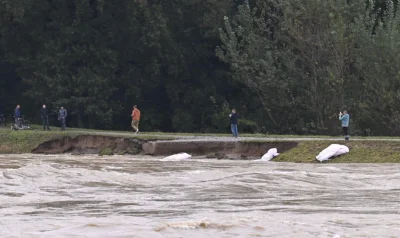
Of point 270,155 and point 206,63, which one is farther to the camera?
point 206,63

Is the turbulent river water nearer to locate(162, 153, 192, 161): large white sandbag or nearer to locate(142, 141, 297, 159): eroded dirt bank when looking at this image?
locate(162, 153, 192, 161): large white sandbag

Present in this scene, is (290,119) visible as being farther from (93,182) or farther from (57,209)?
(57,209)

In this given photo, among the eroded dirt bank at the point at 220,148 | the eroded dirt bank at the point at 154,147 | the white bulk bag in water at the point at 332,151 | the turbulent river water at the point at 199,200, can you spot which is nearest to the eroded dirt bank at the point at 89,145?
the eroded dirt bank at the point at 154,147

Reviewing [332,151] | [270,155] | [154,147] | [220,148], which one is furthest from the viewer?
[154,147]

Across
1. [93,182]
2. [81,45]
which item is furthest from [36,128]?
[93,182]

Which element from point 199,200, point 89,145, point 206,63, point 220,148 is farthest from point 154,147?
point 206,63

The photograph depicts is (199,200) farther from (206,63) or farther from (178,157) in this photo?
(206,63)

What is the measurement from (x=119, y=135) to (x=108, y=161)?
7245mm

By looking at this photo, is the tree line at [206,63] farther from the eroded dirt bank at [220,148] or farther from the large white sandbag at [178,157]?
the large white sandbag at [178,157]

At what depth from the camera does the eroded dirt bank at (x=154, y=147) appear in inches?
1437

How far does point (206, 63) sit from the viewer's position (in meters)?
58.8

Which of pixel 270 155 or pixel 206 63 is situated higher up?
pixel 206 63

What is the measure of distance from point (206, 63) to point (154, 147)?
21.4 meters

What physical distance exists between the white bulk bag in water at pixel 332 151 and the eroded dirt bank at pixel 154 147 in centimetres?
245
